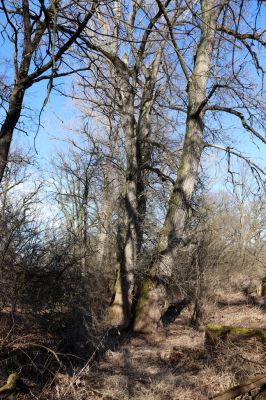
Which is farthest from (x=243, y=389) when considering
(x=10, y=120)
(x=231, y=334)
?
(x=10, y=120)

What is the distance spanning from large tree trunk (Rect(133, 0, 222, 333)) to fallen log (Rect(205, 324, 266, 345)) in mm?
2953

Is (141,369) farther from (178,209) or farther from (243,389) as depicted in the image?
(178,209)

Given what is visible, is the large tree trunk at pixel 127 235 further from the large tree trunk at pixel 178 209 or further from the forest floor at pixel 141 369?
the forest floor at pixel 141 369

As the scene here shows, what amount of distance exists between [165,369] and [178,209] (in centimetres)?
458

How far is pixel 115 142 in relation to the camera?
53.2 feet

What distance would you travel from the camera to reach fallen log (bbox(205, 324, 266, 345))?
7.59 metres

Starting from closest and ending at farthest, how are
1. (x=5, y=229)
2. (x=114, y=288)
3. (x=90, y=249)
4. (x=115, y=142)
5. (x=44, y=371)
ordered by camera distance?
(x=44, y=371), (x=5, y=229), (x=90, y=249), (x=114, y=288), (x=115, y=142)

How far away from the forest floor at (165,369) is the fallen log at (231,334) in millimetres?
118

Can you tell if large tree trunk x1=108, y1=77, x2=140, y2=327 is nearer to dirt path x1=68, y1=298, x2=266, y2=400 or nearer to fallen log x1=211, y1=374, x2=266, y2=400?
dirt path x1=68, y1=298, x2=266, y2=400

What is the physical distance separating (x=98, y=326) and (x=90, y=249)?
1.58 m

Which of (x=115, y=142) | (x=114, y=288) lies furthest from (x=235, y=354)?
(x=115, y=142)

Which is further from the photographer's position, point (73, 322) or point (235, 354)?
point (73, 322)

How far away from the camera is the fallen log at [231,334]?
759cm

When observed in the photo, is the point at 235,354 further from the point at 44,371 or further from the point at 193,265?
the point at 193,265
